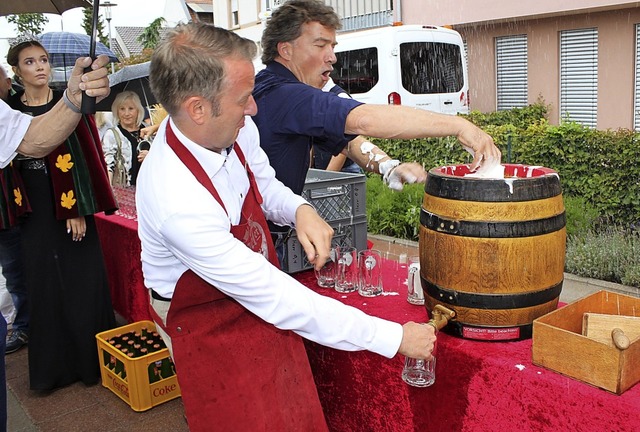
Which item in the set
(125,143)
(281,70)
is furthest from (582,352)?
(125,143)

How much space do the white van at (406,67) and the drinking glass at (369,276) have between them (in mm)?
8826

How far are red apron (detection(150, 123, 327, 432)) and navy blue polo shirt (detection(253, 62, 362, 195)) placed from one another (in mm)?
426

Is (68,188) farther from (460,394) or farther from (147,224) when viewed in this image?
(460,394)

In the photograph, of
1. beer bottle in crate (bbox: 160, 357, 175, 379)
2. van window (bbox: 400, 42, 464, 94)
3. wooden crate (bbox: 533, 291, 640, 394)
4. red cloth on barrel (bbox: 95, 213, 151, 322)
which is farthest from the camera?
van window (bbox: 400, 42, 464, 94)

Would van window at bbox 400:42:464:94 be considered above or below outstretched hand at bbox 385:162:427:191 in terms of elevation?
above

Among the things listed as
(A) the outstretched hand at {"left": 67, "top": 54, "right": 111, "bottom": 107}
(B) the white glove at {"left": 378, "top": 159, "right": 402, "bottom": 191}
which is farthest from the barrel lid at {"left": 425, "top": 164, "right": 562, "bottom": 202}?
(A) the outstretched hand at {"left": 67, "top": 54, "right": 111, "bottom": 107}

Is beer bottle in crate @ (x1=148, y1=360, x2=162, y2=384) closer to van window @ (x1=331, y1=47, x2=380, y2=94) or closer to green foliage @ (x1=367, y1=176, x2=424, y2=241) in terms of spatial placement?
green foliage @ (x1=367, y1=176, x2=424, y2=241)

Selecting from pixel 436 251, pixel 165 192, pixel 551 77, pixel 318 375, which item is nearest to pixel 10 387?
pixel 318 375

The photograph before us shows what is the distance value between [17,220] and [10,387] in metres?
1.09

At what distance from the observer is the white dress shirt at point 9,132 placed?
2451mm

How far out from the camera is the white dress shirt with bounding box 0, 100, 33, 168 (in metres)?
2.45

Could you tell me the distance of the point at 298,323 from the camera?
5.47 ft

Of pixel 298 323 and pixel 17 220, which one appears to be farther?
pixel 17 220

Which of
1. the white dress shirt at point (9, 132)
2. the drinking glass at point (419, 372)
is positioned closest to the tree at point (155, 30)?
the white dress shirt at point (9, 132)
